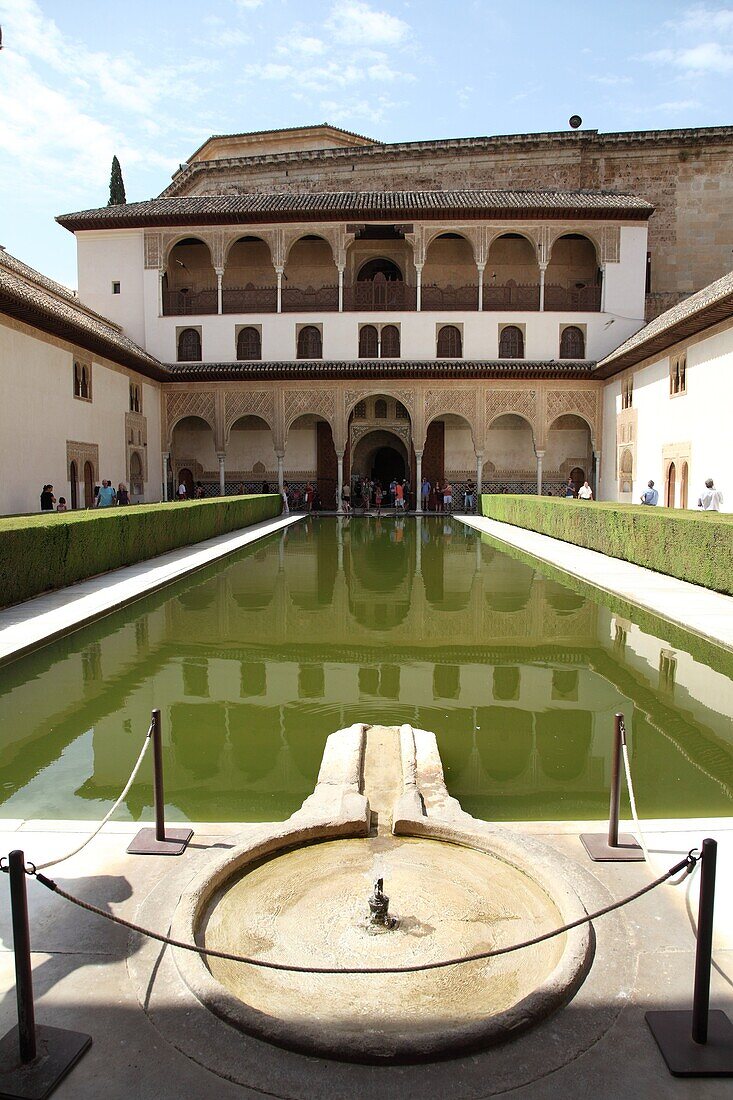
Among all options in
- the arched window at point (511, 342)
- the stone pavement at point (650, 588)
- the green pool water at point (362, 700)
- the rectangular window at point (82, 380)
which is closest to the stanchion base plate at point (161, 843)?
the green pool water at point (362, 700)

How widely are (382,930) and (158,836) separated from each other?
1.09 m

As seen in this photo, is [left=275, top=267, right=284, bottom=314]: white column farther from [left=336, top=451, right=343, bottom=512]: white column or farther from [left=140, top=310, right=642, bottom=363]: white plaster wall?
[left=336, top=451, right=343, bottom=512]: white column

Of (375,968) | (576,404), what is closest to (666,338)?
(576,404)

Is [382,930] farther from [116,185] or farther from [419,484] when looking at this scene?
[116,185]

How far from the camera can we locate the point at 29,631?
750 centimetres

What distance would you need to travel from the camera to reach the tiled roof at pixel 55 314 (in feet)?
54.5

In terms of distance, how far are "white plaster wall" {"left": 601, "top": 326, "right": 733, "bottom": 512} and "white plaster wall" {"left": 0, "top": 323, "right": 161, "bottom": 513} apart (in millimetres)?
15050

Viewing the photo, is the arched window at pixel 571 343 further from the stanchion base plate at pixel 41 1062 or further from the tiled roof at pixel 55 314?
the stanchion base plate at pixel 41 1062

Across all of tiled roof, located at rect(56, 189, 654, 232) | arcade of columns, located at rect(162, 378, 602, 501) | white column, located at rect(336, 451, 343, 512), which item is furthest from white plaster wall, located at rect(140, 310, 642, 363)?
white column, located at rect(336, 451, 343, 512)

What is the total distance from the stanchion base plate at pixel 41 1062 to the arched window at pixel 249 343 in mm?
27769

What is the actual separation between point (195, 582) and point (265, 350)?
18.4 m

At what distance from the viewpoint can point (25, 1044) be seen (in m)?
2.08

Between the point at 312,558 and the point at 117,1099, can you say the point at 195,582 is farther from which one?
the point at 117,1099

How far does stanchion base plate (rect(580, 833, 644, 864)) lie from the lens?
319 centimetres
